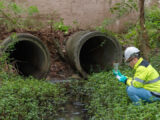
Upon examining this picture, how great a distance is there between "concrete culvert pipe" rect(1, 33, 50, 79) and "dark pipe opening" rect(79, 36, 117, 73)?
5.33 ft

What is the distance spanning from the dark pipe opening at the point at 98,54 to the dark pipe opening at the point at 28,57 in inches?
69.4

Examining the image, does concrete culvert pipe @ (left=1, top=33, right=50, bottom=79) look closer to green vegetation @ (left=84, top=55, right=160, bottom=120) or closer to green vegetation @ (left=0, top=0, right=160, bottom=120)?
green vegetation @ (left=0, top=0, right=160, bottom=120)

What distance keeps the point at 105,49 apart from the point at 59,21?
2266 millimetres

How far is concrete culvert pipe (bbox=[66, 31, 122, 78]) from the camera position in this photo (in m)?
8.46

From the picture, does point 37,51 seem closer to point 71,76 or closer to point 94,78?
point 71,76

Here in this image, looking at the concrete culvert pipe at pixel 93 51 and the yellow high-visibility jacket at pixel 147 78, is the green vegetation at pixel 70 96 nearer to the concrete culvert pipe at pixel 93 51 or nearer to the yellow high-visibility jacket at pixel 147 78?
the yellow high-visibility jacket at pixel 147 78

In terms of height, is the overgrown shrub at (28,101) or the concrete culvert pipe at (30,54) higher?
the concrete culvert pipe at (30,54)

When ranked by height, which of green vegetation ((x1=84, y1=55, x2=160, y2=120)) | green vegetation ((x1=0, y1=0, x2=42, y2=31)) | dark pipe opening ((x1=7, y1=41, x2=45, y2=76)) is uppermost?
green vegetation ((x1=0, y1=0, x2=42, y2=31))

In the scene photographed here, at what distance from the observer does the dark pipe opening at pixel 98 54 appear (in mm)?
9039


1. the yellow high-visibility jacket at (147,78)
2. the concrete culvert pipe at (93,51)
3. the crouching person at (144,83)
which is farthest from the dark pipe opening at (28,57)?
the yellow high-visibility jacket at (147,78)

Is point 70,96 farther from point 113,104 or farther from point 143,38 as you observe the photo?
point 143,38

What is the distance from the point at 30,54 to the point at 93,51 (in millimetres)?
2341

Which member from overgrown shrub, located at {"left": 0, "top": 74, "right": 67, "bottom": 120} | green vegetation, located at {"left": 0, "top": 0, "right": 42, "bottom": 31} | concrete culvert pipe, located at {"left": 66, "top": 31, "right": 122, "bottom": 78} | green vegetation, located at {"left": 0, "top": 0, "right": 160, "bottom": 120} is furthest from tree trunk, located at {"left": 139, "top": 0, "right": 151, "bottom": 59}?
green vegetation, located at {"left": 0, "top": 0, "right": 42, "bottom": 31}

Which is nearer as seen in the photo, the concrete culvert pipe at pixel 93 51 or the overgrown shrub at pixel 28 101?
the overgrown shrub at pixel 28 101
